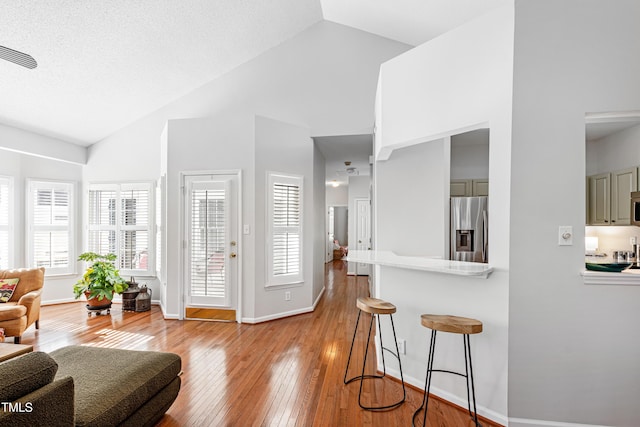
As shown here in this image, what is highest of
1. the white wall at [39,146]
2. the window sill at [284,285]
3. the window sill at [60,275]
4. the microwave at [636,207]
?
the white wall at [39,146]

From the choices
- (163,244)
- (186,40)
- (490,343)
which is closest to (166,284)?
(163,244)

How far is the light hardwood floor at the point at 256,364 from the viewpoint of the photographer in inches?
88.7

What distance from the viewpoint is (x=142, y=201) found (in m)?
5.52

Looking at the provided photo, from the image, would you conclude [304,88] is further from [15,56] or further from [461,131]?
[15,56]

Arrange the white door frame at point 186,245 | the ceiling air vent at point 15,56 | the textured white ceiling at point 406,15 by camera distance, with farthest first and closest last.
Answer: the white door frame at point 186,245 → the textured white ceiling at point 406,15 → the ceiling air vent at point 15,56

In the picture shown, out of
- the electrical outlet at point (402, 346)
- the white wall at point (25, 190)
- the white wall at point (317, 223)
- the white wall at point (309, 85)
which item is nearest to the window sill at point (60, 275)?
the white wall at point (25, 190)

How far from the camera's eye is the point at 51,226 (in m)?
5.45

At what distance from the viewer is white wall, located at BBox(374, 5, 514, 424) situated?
2188 mm


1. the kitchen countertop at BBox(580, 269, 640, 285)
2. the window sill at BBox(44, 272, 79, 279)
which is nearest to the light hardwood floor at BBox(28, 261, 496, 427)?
the window sill at BBox(44, 272, 79, 279)

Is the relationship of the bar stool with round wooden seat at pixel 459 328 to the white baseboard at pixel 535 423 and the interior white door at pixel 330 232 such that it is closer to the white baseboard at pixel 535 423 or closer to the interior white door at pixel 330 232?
the white baseboard at pixel 535 423

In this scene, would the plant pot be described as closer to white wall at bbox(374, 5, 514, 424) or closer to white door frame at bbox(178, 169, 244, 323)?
white door frame at bbox(178, 169, 244, 323)

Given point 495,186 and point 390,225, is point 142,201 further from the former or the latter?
point 495,186

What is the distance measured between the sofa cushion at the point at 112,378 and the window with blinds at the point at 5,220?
429cm

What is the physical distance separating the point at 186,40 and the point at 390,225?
12.4 feet
